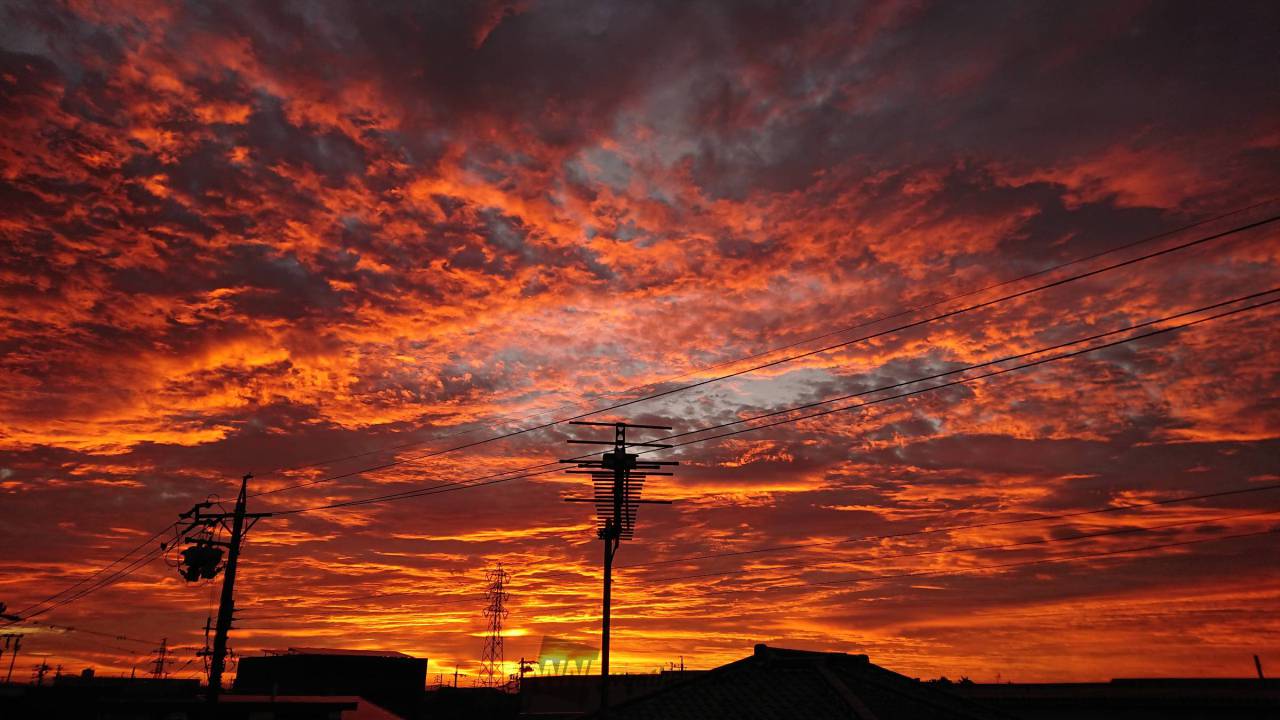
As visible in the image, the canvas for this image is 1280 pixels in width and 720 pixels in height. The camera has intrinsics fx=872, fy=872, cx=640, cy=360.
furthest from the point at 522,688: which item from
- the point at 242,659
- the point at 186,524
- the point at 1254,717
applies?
the point at 1254,717

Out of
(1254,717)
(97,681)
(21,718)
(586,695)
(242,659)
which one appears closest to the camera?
(1254,717)

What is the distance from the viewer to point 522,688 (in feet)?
365

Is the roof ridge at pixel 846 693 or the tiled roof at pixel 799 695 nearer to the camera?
the roof ridge at pixel 846 693

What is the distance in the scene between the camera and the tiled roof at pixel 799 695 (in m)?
34.0

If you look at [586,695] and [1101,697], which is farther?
[586,695]

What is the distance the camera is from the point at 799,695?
35.8 metres

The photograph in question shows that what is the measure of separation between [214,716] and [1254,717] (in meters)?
46.1

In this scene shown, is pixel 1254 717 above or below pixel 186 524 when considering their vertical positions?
below

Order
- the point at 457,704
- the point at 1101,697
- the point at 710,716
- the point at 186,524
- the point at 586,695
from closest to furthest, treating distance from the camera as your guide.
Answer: the point at 710,716
the point at 1101,697
the point at 186,524
the point at 586,695
the point at 457,704

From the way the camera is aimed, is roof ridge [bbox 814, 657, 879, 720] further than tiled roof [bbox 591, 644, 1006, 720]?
No

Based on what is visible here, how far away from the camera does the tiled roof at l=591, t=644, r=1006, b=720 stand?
3397cm

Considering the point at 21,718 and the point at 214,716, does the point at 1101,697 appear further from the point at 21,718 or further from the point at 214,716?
the point at 21,718

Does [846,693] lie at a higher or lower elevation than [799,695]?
higher

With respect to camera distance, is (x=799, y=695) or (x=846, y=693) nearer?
(x=846, y=693)
